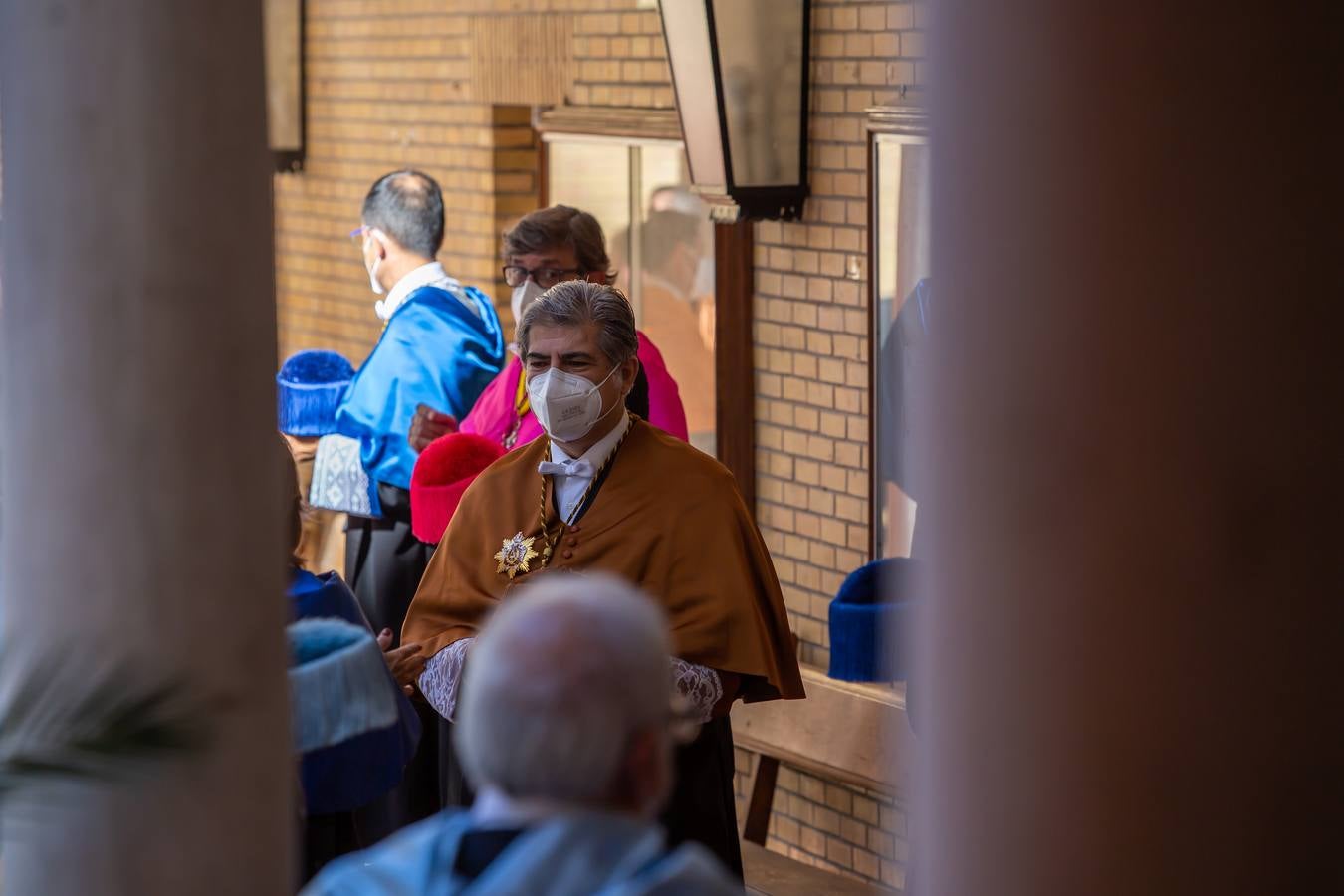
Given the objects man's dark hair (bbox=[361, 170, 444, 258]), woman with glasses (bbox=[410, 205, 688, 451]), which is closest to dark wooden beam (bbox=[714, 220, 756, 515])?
man's dark hair (bbox=[361, 170, 444, 258])

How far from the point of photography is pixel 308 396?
699 centimetres

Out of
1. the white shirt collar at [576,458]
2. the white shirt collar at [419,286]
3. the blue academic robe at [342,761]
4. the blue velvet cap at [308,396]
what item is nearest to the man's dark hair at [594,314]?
the white shirt collar at [576,458]

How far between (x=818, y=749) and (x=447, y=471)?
1.94 metres

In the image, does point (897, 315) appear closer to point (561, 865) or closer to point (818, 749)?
point (818, 749)

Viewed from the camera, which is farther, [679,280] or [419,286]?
[679,280]

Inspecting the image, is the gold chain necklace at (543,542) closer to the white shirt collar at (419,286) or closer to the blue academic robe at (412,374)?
the blue academic robe at (412,374)

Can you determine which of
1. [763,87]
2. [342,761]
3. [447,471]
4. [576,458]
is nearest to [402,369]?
[447,471]

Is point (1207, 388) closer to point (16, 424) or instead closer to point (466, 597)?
point (16, 424)

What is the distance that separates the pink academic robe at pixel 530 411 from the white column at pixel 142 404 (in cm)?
289

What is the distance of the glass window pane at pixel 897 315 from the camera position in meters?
6.31

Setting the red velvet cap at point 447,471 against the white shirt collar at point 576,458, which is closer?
Answer: the white shirt collar at point 576,458

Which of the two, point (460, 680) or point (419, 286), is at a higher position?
point (419, 286)

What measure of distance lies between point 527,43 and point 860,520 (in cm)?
274

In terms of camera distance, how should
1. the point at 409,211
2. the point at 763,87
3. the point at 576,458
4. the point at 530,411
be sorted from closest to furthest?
the point at 576,458
the point at 530,411
the point at 763,87
the point at 409,211
